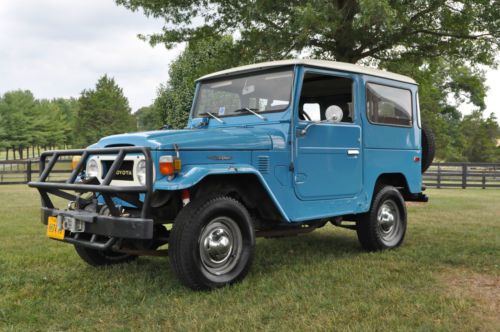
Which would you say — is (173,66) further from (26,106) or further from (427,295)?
(26,106)

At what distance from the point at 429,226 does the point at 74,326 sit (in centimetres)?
677

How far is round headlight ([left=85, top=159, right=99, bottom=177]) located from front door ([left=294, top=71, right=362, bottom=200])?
2.01 m

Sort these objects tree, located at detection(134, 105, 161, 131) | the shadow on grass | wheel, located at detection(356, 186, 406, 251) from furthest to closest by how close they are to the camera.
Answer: tree, located at detection(134, 105, 161, 131) → wheel, located at detection(356, 186, 406, 251) → the shadow on grass

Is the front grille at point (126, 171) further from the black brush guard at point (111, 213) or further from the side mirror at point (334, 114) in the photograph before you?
the side mirror at point (334, 114)

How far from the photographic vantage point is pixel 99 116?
5634 cm

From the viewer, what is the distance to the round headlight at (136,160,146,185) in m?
4.08

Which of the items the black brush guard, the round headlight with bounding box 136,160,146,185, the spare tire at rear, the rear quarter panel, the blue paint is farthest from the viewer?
the spare tire at rear

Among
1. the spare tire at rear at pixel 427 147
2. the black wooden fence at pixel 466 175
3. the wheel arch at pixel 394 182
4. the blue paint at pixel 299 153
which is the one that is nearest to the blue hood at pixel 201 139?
the blue paint at pixel 299 153

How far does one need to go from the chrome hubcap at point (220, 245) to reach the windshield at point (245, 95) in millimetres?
1454

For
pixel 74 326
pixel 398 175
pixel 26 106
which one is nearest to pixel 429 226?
pixel 398 175

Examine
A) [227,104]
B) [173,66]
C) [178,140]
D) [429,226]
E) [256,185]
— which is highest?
[173,66]

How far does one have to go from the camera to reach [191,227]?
4000 millimetres

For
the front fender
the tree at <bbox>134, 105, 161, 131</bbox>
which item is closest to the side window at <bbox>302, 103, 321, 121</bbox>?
the front fender

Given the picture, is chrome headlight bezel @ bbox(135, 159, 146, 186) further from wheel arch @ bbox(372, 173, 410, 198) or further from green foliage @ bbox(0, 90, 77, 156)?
green foliage @ bbox(0, 90, 77, 156)
